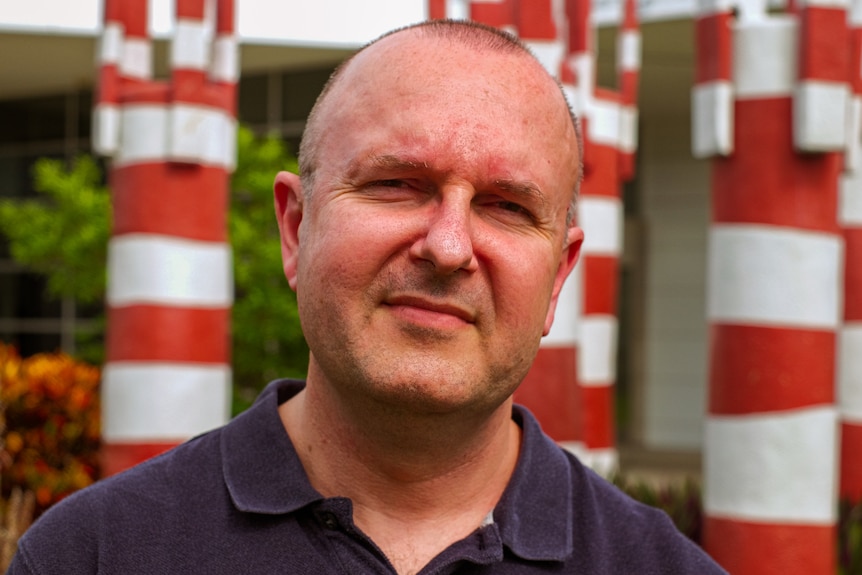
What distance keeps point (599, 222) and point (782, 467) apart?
1.71 metres

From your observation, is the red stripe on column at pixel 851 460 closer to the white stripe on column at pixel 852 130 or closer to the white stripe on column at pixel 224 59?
the white stripe on column at pixel 852 130

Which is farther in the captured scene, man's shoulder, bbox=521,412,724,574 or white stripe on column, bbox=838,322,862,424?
white stripe on column, bbox=838,322,862,424

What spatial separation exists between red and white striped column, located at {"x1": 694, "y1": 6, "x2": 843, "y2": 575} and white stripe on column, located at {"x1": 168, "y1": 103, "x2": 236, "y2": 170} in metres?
1.67

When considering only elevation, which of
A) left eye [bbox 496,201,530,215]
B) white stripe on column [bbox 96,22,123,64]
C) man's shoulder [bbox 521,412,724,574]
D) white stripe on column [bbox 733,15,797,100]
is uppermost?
white stripe on column [bbox 96,22,123,64]

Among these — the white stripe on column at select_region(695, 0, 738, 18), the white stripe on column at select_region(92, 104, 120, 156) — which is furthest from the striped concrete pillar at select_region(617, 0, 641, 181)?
the white stripe on column at select_region(92, 104, 120, 156)

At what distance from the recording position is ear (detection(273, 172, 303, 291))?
1.50m

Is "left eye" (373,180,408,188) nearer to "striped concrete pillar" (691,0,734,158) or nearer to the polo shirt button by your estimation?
the polo shirt button

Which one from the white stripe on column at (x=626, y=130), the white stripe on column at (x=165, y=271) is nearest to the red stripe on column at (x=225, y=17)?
the white stripe on column at (x=165, y=271)

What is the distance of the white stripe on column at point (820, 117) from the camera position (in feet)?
8.38

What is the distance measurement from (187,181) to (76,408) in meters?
1.94

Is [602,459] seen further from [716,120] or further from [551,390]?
[716,120]

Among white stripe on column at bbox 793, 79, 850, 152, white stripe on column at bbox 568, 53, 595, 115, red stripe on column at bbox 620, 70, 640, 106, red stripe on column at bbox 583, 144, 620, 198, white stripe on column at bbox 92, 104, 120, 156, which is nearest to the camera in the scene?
white stripe on column at bbox 793, 79, 850, 152

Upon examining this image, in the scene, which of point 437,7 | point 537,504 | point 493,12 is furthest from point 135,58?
point 537,504

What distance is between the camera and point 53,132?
12648 mm
